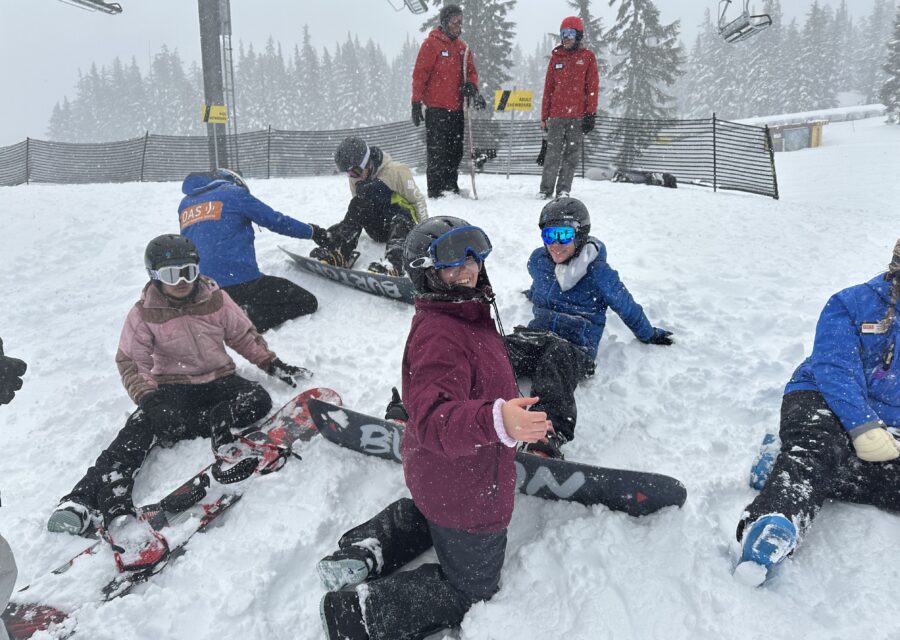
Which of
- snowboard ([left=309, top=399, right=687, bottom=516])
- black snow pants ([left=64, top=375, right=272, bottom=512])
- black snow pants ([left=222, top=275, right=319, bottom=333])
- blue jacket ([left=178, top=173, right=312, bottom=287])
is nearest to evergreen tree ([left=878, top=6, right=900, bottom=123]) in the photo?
black snow pants ([left=222, top=275, right=319, bottom=333])

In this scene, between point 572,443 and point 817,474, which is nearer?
point 817,474

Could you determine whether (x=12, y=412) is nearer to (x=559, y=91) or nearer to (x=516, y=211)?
(x=516, y=211)

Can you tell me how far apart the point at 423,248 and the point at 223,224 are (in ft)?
10.9

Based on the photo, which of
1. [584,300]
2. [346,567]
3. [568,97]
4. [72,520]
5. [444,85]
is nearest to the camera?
[346,567]

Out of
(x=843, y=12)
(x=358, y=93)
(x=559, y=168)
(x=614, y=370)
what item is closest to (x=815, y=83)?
(x=358, y=93)

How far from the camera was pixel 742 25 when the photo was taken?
1286cm

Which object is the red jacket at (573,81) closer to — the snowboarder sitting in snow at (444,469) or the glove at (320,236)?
the glove at (320,236)

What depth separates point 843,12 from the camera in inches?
3307

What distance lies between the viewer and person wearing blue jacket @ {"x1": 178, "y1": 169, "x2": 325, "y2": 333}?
15.9ft

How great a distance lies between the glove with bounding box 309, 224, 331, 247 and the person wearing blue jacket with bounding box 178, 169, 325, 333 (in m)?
0.25

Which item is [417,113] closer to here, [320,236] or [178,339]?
[320,236]

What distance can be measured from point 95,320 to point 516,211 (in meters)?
5.35

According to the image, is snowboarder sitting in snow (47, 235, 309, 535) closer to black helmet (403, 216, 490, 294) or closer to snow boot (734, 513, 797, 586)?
black helmet (403, 216, 490, 294)

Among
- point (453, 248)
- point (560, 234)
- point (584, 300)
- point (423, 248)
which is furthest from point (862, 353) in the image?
point (423, 248)
